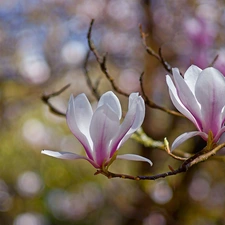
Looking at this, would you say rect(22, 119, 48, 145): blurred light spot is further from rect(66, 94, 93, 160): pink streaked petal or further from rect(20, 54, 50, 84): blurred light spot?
rect(66, 94, 93, 160): pink streaked petal

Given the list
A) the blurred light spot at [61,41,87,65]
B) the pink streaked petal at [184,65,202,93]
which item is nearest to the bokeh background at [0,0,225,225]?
the blurred light spot at [61,41,87,65]

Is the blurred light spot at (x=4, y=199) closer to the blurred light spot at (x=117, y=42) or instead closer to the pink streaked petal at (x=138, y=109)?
the blurred light spot at (x=117, y=42)

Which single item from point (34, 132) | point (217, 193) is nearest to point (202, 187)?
point (217, 193)

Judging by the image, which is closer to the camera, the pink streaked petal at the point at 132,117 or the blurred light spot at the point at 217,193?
the pink streaked petal at the point at 132,117

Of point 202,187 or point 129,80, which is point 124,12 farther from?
point 202,187

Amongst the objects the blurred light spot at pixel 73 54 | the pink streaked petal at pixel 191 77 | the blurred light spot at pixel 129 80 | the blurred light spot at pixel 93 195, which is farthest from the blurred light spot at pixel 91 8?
the pink streaked petal at pixel 191 77

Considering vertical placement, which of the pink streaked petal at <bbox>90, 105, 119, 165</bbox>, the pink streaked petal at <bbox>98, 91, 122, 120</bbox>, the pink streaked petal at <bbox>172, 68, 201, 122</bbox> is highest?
the pink streaked petal at <bbox>172, 68, 201, 122</bbox>

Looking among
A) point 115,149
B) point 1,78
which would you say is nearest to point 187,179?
point 115,149

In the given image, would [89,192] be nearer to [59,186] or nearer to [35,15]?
[59,186]
